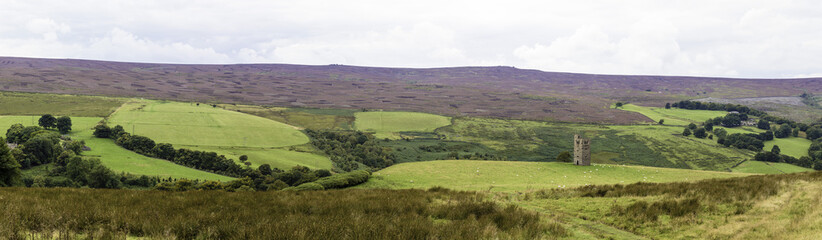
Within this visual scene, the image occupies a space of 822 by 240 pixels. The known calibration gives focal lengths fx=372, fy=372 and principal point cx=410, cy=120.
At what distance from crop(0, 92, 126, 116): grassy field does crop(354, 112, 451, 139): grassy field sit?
242 feet

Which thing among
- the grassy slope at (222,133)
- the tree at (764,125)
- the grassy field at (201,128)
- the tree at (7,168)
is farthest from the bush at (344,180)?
the tree at (764,125)

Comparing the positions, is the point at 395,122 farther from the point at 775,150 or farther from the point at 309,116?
the point at 775,150

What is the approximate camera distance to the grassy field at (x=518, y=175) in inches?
1300

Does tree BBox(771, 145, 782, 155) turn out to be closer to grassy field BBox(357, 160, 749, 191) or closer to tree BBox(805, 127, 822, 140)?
tree BBox(805, 127, 822, 140)

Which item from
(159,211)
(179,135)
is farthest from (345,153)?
(159,211)

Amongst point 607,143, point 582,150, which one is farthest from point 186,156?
point 607,143

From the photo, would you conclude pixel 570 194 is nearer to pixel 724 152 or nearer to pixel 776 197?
pixel 776 197

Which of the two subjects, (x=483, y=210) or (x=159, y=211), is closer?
(x=159, y=211)

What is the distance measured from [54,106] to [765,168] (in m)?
181

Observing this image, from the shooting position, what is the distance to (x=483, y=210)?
12.6 metres

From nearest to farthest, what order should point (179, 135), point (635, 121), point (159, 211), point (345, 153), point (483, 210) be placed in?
point (159, 211) < point (483, 210) < point (179, 135) < point (345, 153) < point (635, 121)

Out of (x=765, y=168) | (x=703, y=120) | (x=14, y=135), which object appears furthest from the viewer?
(x=703, y=120)

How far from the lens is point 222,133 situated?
8906 centimetres

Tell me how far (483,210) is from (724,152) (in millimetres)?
112518
